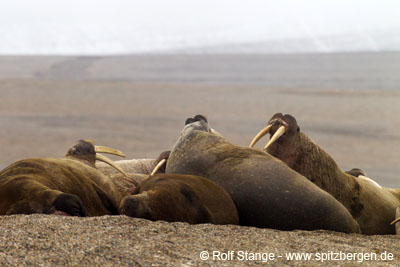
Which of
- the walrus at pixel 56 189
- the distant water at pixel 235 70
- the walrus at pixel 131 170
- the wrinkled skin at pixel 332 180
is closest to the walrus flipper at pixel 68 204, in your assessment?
the walrus at pixel 56 189

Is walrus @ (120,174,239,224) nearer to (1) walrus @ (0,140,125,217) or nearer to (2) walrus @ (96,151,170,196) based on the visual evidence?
(1) walrus @ (0,140,125,217)

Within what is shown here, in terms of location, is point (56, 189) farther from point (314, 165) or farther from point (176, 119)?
point (176, 119)

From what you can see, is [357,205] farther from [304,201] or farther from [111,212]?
[111,212]

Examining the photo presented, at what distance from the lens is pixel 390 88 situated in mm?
23109

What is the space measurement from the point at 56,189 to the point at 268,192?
146 cm

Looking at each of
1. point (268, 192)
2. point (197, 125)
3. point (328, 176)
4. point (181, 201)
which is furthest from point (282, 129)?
point (181, 201)

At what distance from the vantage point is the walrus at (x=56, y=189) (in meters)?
4.00

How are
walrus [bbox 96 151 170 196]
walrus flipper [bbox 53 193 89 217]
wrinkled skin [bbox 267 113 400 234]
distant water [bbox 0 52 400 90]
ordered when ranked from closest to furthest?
walrus flipper [bbox 53 193 89 217] < walrus [bbox 96 151 170 196] < wrinkled skin [bbox 267 113 400 234] < distant water [bbox 0 52 400 90]

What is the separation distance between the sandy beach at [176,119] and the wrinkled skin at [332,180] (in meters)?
0.85

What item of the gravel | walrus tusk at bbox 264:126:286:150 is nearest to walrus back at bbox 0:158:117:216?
the gravel

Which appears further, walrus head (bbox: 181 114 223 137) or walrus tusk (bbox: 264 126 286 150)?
walrus tusk (bbox: 264 126 286 150)

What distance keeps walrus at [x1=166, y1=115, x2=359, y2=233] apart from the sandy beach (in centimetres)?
20

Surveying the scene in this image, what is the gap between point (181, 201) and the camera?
4258mm

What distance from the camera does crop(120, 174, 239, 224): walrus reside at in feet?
13.4
